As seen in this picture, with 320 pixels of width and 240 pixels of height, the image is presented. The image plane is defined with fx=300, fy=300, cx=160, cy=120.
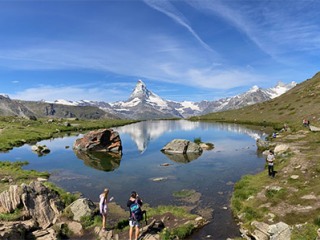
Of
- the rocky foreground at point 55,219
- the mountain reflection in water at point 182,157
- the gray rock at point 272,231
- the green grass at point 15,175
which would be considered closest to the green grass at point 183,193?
the rocky foreground at point 55,219

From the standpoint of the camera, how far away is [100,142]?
87.6 meters

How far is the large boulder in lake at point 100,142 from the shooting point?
285 feet

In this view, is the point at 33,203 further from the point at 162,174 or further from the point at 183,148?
the point at 183,148

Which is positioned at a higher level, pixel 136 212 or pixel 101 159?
pixel 136 212

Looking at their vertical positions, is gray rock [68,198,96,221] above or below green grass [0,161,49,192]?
below

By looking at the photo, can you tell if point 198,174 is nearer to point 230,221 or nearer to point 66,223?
point 230,221

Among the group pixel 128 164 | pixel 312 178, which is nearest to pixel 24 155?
pixel 128 164

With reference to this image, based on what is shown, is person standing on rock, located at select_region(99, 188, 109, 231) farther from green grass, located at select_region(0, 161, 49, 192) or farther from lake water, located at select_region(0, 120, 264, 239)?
green grass, located at select_region(0, 161, 49, 192)

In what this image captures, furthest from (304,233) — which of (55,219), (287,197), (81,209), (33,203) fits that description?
(33,203)

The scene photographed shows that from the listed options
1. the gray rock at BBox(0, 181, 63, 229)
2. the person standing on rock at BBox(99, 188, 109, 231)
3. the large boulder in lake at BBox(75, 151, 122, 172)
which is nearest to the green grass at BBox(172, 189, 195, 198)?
the person standing on rock at BBox(99, 188, 109, 231)

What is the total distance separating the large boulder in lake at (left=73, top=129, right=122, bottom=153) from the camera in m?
86.8

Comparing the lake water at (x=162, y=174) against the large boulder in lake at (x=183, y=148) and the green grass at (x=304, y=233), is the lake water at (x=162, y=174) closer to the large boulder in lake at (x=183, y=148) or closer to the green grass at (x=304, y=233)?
the large boulder in lake at (x=183, y=148)

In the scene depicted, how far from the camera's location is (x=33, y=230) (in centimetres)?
2900

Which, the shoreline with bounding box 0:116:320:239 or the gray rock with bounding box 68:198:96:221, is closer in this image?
the shoreline with bounding box 0:116:320:239
